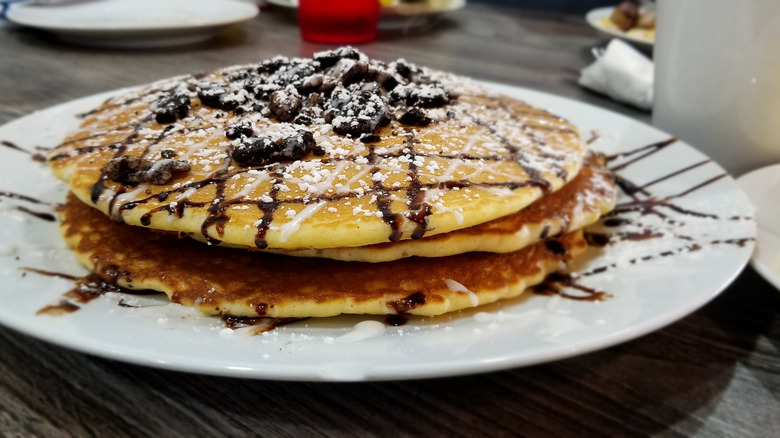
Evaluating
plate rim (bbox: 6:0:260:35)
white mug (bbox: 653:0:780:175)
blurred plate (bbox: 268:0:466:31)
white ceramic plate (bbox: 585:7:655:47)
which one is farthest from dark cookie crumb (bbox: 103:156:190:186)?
blurred plate (bbox: 268:0:466:31)

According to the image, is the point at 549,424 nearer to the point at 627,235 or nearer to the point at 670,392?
the point at 670,392

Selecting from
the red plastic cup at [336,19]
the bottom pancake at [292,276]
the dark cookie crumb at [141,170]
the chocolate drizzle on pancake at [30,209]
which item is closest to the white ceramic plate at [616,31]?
the red plastic cup at [336,19]

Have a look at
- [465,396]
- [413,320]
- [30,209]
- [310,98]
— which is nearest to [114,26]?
[30,209]

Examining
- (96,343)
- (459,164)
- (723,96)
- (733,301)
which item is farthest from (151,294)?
(723,96)

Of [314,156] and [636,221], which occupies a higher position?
[314,156]

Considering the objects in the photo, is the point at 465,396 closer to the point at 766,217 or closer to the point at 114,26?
the point at 766,217
